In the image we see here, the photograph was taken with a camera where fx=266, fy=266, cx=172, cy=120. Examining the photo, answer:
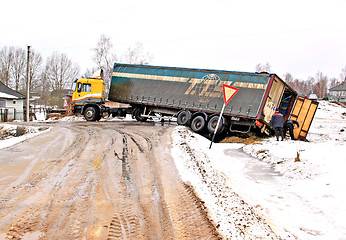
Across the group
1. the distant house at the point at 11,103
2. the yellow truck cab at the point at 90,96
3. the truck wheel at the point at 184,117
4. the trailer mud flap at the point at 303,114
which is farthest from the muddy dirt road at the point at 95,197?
the distant house at the point at 11,103

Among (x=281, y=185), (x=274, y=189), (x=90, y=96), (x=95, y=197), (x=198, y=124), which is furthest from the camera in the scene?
(x=90, y=96)

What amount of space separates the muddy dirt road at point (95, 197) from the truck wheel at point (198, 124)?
7.37 meters

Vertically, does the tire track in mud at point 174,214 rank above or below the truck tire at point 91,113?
above

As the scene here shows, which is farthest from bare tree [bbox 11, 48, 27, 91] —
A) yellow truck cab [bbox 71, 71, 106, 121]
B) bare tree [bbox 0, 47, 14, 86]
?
yellow truck cab [bbox 71, 71, 106, 121]

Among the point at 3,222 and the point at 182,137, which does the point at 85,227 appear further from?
the point at 182,137

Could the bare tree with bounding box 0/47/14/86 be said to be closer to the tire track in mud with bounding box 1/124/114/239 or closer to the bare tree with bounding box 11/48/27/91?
the bare tree with bounding box 11/48/27/91

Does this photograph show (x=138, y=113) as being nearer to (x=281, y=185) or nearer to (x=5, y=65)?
(x=281, y=185)

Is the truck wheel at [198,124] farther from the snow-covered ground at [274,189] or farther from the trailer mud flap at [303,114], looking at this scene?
the snow-covered ground at [274,189]

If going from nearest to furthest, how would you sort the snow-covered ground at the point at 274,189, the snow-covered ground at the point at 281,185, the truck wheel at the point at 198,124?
the snow-covered ground at the point at 274,189
the snow-covered ground at the point at 281,185
the truck wheel at the point at 198,124

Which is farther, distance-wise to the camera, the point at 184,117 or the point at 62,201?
the point at 184,117

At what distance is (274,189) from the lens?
629cm

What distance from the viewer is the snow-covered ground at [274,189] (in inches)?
167

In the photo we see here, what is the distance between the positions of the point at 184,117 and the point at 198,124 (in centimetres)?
120

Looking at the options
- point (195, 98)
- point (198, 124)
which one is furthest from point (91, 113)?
point (198, 124)
